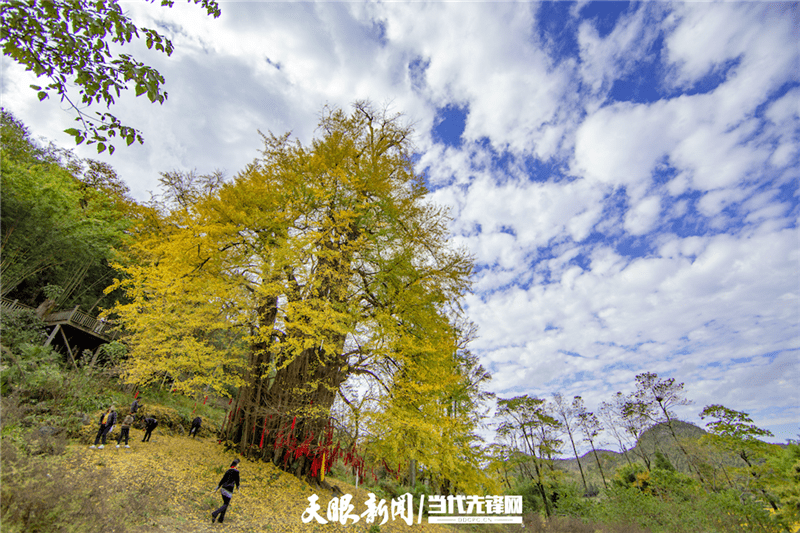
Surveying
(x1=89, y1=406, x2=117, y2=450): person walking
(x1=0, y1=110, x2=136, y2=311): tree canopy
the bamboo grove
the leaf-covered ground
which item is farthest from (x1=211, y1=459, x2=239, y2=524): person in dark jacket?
(x1=0, y1=110, x2=136, y2=311): tree canopy

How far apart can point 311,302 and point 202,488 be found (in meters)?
5.16

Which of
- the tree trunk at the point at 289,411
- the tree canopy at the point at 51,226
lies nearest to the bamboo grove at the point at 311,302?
the tree trunk at the point at 289,411

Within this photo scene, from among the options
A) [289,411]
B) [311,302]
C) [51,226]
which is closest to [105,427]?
[289,411]

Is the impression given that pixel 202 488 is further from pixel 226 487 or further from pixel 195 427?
pixel 195 427

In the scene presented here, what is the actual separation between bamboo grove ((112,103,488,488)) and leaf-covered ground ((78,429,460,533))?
0.90 m

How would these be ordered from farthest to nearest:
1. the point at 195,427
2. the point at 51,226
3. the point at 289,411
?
1. the point at 51,226
2. the point at 195,427
3. the point at 289,411

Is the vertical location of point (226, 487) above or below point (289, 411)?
below

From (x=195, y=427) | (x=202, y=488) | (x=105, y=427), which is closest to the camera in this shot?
(x=202, y=488)

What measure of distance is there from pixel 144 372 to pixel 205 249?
361 cm

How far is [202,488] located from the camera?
281 inches

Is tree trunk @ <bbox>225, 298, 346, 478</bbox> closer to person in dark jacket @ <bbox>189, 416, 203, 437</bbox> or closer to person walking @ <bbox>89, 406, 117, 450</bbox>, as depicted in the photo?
person in dark jacket @ <bbox>189, 416, 203, 437</bbox>

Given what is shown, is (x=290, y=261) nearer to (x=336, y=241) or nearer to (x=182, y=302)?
(x=336, y=241)

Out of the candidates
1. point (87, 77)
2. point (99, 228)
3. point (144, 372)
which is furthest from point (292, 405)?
point (99, 228)

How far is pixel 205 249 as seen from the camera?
8.22 metres
